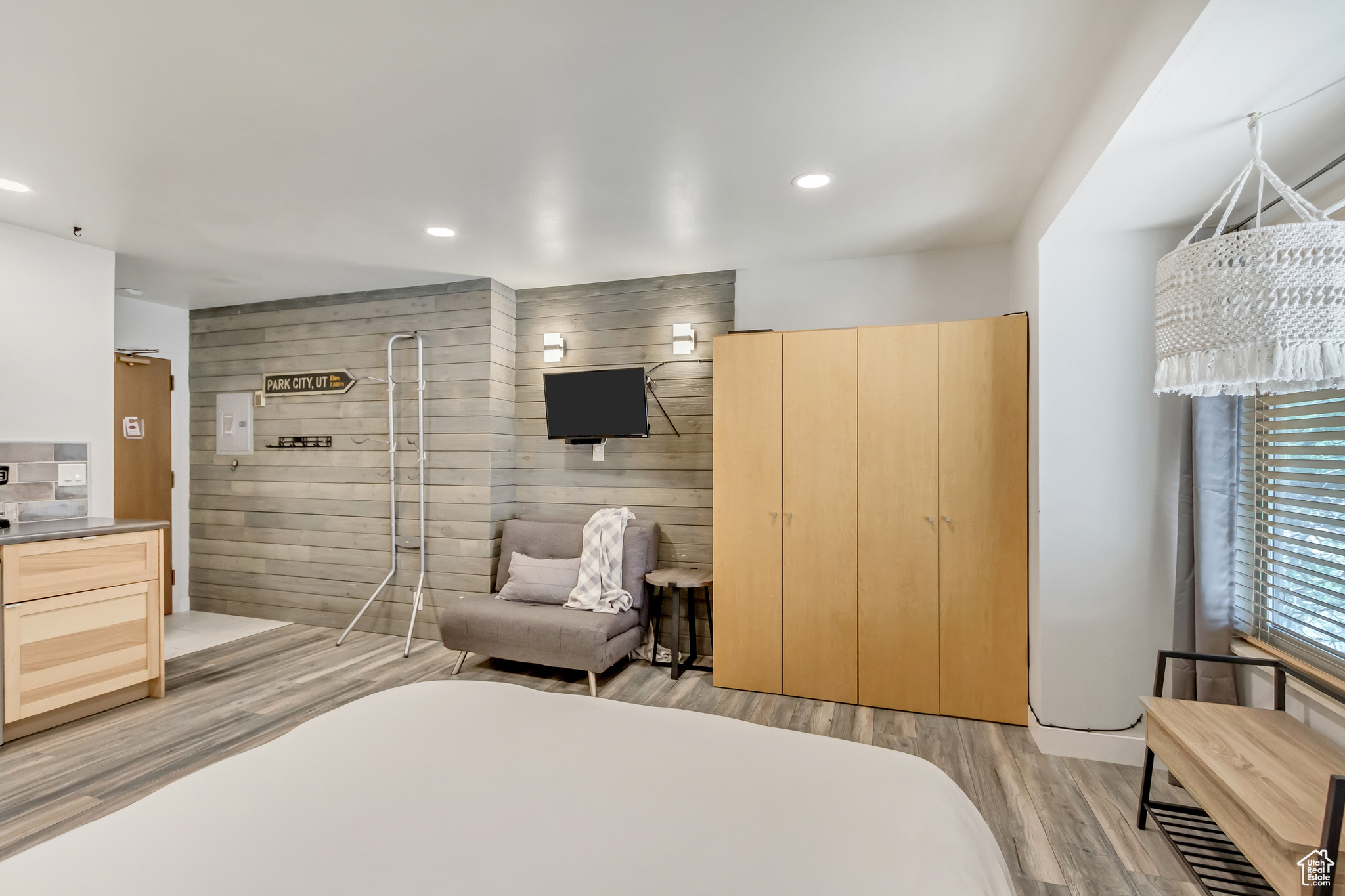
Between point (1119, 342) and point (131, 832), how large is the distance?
140 inches

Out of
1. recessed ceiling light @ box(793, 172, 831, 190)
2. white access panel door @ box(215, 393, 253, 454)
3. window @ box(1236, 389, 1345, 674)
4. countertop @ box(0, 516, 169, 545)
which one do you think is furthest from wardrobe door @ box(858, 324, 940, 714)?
white access panel door @ box(215, 393, 253, 454)

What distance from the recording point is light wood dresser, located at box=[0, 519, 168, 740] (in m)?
2.83

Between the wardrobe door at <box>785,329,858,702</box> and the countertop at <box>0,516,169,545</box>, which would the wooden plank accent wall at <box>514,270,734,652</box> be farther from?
the countertop at <box>0,516,169,545</box>

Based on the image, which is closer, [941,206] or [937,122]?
[937,122]

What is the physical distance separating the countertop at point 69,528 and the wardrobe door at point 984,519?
13.1 feet

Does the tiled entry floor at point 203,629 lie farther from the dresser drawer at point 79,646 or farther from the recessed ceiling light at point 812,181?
the recessed ceiling light at point 812,181

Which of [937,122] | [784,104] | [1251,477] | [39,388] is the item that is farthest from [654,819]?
[39,388]

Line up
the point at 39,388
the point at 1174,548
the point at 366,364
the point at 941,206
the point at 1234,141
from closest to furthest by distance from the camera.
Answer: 1. the point at 1234,141
2. the point at 1174,548
3. the point at 941,206
4. the point at 39,388
5. the point at 366,364

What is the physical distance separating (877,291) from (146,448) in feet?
18.4

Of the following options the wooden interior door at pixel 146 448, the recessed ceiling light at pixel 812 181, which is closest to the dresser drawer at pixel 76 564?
the wooden interior door at pixel 146 448

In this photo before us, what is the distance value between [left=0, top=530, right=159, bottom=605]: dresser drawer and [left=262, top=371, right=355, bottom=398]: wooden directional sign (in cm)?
163

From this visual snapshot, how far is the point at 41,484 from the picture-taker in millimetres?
3371

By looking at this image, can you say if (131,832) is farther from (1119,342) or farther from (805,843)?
(1119,342)

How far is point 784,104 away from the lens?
2107 millimetres
